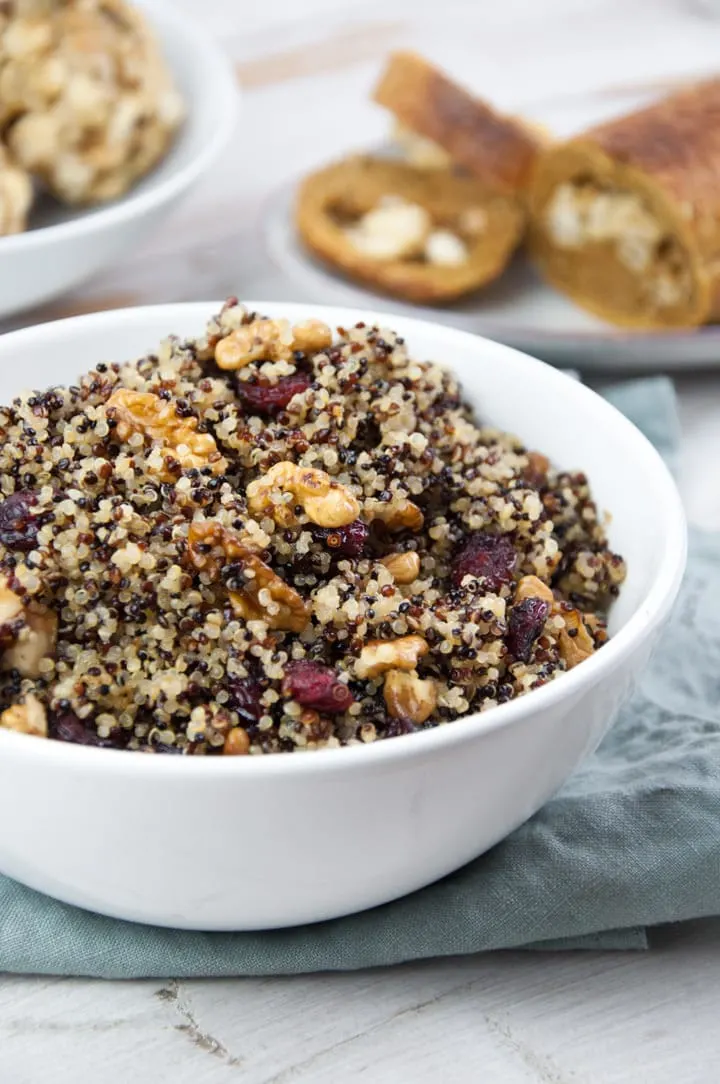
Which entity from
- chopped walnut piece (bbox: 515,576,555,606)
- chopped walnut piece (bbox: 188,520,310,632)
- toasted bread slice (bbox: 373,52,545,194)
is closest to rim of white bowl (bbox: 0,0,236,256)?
toasted bread slice (bbox: 373,52,545,194)

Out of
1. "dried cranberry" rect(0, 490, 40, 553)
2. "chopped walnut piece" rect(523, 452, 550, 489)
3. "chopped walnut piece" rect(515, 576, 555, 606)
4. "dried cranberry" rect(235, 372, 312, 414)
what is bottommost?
"chopped walnut piece" rect(523, 452, 550, 489)

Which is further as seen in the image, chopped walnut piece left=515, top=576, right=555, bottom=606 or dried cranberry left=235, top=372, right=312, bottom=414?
dried cranberry left=235, top=372, right=312, bottom=414

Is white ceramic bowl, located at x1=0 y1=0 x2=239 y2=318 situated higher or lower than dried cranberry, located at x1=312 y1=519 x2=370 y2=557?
lower

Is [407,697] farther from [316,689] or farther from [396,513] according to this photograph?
[396,513]

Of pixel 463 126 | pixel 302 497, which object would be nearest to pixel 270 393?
pixel 302 497

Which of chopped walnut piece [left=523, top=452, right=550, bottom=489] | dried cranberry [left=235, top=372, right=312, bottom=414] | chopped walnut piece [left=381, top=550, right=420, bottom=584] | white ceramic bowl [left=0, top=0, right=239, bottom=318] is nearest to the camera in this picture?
chopped walnut piece [left=381, top=550, right=420, bottom=584]

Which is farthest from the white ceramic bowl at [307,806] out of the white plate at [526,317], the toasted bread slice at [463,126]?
the toasted bread slice at [463,126]

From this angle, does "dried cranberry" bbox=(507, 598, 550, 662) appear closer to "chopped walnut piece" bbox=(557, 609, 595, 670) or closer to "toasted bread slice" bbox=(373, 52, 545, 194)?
"chopped walnut piece" bbox=(557, 609, 595, 670)

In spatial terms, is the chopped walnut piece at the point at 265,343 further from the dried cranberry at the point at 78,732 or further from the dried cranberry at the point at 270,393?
the dried cranberry at the point at 78,732
